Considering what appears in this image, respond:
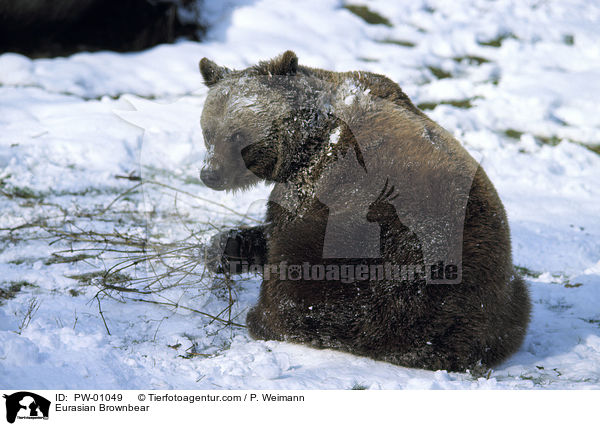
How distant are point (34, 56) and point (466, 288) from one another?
28.2 feet

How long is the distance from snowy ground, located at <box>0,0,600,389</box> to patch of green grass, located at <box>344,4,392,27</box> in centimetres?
18

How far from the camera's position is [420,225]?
9.77 ft

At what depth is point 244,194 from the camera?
21.1 feet

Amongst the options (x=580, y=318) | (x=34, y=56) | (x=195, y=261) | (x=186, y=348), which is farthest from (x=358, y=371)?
(x=34, y=56)

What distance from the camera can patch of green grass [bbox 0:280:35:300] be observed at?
357 centimetres

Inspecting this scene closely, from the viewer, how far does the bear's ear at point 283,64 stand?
3340 millimetres

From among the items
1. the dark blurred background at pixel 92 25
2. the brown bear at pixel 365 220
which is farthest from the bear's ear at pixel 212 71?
the dark blurred background at pixel 92 25

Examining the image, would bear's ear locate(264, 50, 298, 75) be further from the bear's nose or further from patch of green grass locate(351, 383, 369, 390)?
patch of green grass locate(351, 383, 369, 390)

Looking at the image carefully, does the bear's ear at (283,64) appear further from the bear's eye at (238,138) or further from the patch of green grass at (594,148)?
the patch of green grass at (594,148)

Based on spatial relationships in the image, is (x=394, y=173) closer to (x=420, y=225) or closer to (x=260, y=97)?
(x=420, y=225)

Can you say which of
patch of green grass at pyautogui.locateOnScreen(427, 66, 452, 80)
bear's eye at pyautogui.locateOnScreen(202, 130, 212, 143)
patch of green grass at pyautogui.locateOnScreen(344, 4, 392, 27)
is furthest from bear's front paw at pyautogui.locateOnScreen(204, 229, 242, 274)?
patch of green grass at pyautogui.locateOnScreen(344, 4, 392, 27)

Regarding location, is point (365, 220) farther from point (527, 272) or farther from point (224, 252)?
point (527, 272)
